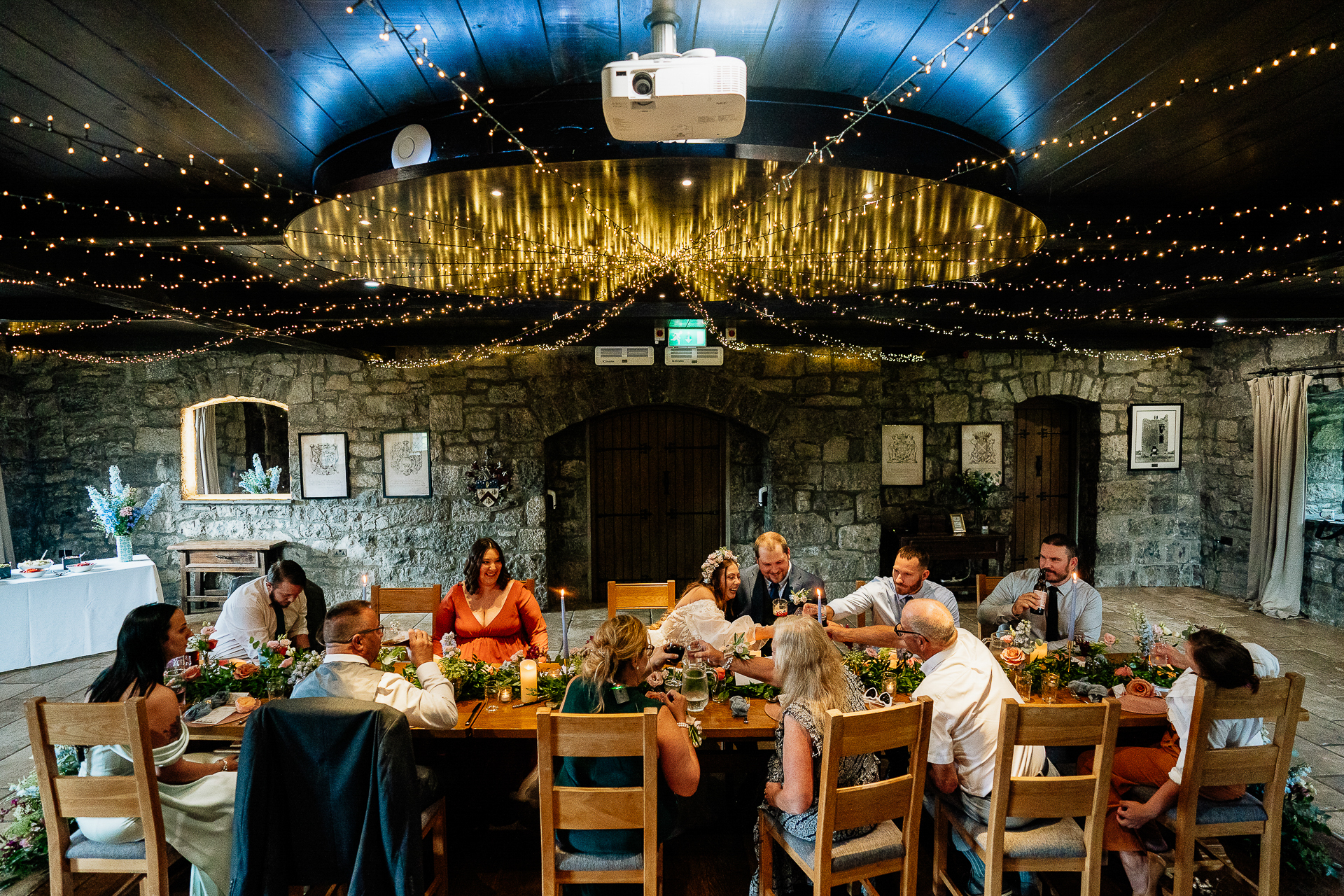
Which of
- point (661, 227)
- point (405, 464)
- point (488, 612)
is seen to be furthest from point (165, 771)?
point (405, 464)

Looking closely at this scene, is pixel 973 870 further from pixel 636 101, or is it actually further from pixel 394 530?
pixel 394 530

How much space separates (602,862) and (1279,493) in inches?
291

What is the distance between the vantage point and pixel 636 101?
6.18 feet

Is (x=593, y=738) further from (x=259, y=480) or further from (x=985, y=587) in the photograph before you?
(x=259, y=480)

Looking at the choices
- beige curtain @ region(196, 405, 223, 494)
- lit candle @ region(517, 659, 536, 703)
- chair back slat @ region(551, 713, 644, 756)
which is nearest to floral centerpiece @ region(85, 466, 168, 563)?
beige curtain @ region(196, 405, 223, 494)

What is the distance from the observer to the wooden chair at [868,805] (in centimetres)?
214

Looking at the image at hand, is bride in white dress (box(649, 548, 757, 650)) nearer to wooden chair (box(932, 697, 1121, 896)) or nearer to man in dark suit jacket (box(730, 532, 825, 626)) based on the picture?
man in dark suit jacket (box(730, 532, 825, 626))

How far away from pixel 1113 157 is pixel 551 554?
6064 mm

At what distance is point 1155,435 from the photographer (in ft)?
25.6

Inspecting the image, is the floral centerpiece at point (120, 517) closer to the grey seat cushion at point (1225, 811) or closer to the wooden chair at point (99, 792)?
the wooden chair at point (99, 792)

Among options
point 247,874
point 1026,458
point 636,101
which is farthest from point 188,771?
point 1026,458

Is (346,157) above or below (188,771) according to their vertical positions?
above

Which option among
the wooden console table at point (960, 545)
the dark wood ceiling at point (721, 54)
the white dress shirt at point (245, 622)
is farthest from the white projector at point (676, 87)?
the wooden console table at point (960, 545)

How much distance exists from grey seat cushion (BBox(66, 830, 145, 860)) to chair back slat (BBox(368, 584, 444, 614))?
183 centimetres
